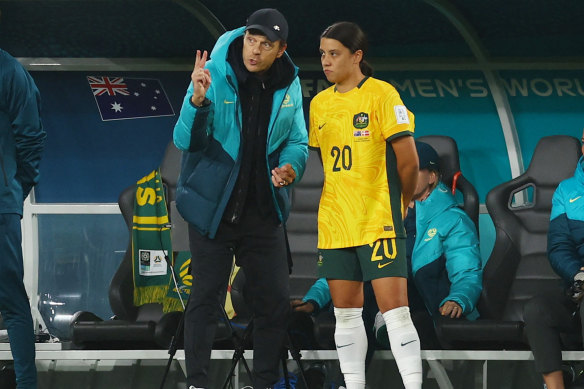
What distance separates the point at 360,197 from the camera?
403 centimetres

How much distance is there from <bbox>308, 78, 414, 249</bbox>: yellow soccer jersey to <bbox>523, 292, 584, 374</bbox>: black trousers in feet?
3.27

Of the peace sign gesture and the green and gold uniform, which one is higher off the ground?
the peace sign gesture

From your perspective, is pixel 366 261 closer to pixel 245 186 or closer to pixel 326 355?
pixel 245 186

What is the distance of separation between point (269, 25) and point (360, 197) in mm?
804

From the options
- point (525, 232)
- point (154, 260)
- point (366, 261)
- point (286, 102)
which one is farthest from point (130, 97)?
point (366, 261)

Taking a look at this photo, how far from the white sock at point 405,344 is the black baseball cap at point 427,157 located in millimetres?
1602

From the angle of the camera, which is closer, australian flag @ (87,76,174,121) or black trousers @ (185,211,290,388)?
black trousers @ (185,211,290,388)

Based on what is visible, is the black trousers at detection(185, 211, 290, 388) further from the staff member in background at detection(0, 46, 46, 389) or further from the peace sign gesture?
the staff member in background at detection(0, 46, 46, 389)

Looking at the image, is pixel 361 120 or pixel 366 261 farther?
pixel 361 120

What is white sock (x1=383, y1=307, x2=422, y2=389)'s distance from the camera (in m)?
3.86

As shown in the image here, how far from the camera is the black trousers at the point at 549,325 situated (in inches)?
176

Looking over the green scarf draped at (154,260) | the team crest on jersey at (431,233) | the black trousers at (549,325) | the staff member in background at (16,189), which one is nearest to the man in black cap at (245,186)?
the staff member in background at (16,189)

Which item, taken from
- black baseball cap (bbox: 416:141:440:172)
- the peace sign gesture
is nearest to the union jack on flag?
black baseball cap (bbox: 416:141:440:172)

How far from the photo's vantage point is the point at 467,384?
548 centimetres
